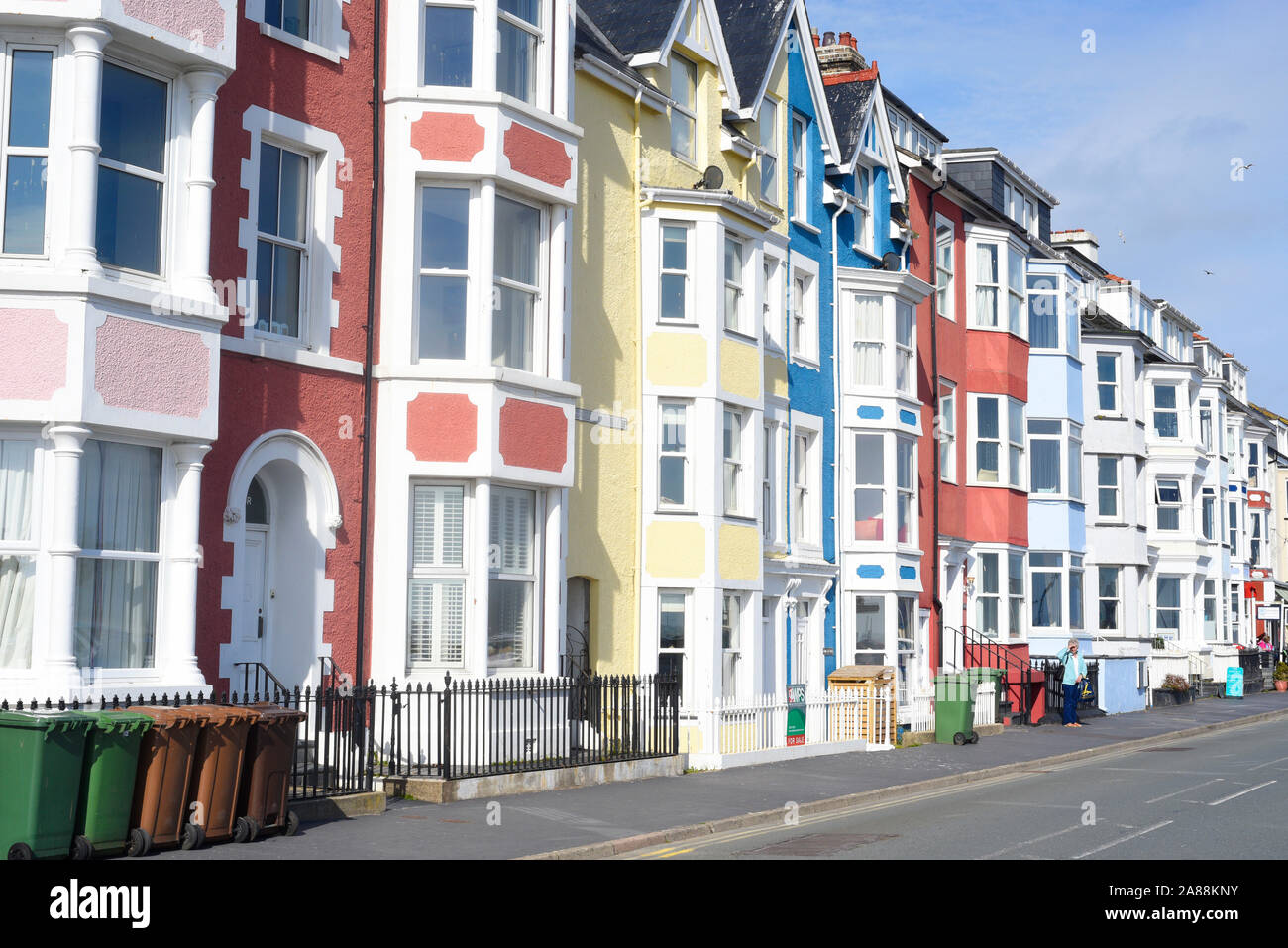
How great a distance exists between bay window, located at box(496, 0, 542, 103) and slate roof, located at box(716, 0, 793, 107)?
6.58 metres

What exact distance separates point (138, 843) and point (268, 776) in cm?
140

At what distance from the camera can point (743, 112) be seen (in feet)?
81.0

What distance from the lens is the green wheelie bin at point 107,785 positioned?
436 inches

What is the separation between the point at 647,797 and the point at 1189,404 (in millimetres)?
36691

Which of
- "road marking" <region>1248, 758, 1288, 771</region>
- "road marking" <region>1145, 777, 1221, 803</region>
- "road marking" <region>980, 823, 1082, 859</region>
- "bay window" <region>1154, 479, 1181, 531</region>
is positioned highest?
"bay window" <region>1154, 479, 1181, 531</region>

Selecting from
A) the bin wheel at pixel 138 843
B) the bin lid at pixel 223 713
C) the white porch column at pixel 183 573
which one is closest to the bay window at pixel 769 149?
the white porch column at pixel 183 573

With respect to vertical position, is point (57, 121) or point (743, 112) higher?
point (743, 112)

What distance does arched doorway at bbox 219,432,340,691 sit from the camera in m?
16.2

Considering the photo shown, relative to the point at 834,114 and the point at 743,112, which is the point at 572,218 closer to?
the point at 743,112

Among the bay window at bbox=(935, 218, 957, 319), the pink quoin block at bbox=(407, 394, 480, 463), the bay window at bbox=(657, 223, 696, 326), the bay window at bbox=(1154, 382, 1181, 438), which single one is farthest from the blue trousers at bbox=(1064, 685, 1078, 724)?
the pink quoin block at bbox=(407, 394, 480, 463)

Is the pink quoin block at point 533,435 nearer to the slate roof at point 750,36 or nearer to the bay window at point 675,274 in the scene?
the bay window at point 675,274

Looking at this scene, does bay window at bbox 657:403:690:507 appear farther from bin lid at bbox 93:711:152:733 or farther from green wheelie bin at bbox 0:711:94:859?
green wheelie bin at bbox 0:711:94:859
